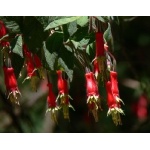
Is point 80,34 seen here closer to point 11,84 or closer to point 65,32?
point 65,32

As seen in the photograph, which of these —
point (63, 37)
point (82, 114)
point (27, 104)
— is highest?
point (63, 37)

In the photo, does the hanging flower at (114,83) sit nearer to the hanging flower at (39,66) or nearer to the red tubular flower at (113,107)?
the red tubular flower at (113,107)

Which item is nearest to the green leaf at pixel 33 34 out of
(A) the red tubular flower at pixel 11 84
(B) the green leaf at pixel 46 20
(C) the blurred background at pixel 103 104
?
(B) the green leaf at pixel 46 20

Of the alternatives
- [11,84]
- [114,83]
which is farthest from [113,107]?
A: [11,84]

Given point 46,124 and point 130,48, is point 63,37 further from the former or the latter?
point 130,48
